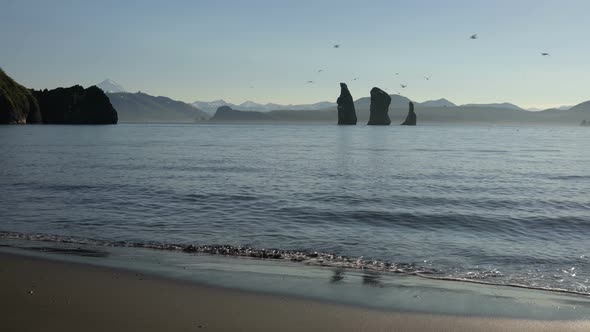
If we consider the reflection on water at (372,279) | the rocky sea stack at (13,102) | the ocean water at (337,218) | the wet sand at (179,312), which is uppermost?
the rocky sea stack at (13,102)

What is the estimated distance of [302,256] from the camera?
14273 mm

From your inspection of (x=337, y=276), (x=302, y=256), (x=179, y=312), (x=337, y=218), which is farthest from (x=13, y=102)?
(x=179, y=312)

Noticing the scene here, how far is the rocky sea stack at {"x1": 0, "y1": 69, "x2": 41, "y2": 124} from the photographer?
17250 cm

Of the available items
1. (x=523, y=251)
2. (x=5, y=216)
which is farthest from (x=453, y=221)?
(x=5, y=216)

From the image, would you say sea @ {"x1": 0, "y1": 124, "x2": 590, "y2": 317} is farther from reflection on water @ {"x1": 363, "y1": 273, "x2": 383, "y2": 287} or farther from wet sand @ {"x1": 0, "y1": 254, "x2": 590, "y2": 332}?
wet sand @ {"x1": 0, "y1": 254, "x2": 590, "y2": 332}

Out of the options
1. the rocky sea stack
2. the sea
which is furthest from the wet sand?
the rocky sea stack

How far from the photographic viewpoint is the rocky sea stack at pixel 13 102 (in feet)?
566

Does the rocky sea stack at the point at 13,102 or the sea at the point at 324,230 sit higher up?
the rocky sea stack at the point at 13,102

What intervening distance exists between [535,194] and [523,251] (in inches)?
557

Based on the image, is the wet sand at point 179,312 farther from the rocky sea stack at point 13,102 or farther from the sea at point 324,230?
the rocky sea stack at point 13,102

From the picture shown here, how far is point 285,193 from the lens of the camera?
27359mm

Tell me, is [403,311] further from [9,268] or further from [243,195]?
[243,195]

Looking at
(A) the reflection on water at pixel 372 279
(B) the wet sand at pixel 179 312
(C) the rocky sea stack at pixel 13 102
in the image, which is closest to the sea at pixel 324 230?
(A) the reflection on water at pixel 372 279

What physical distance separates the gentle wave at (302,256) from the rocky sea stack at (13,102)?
177m
